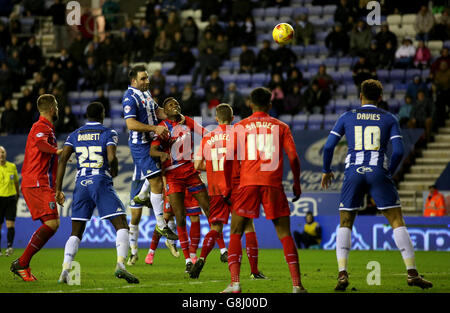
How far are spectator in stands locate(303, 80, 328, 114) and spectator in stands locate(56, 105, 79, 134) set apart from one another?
6611 mm

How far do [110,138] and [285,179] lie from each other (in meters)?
11.0

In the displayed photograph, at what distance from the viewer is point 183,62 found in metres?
25.0

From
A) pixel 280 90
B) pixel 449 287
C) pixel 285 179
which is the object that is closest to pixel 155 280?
pixel 449 287

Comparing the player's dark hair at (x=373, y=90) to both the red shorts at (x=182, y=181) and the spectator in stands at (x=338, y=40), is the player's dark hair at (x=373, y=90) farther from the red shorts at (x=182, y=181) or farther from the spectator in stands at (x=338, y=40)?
the spectator in stands at (x=338, y=40)

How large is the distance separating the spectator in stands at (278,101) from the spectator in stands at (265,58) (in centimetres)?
144

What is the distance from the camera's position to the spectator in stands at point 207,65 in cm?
2428

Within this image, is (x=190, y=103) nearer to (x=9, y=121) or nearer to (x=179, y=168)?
(x=9, y=121)

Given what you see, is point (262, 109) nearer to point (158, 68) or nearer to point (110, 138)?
point (110, 138)

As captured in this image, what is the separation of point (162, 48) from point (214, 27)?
6.29 feet

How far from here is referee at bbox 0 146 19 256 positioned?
1617 centimetres

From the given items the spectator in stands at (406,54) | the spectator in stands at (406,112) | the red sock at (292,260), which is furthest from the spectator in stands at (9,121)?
the red sock at (292,260)

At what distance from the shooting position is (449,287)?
8.91 m

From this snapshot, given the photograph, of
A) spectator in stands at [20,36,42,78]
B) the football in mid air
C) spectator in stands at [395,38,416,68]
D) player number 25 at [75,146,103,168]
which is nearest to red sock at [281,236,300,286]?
player number 25 at [75,146,103,168]
